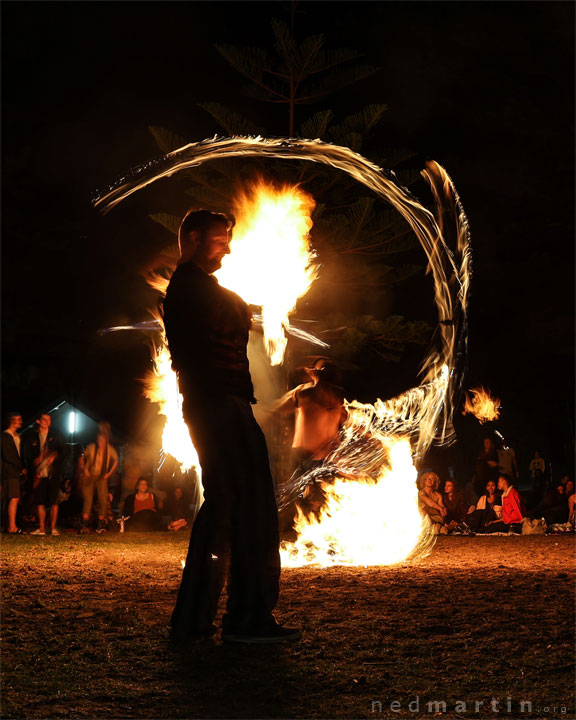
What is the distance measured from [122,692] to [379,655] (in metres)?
1.34

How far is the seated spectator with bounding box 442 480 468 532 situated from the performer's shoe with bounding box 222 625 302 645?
A: 8.66 metres

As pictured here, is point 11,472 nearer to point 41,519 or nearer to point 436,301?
point 41,519

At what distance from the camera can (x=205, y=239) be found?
573 cm

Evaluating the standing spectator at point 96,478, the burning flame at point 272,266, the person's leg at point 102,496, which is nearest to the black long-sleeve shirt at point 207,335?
the burning flame at point 272,266

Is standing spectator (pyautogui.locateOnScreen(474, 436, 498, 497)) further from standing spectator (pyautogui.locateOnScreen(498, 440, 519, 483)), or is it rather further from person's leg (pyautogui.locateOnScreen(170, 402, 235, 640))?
person's leg (pyautogui.locateOnScreen(170, 402, 235, 640))

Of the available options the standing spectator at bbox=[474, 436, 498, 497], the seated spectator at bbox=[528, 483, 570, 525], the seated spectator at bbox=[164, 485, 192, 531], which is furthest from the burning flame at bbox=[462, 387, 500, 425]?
the seated spectator at bbox=[164, 485, 192, 531]

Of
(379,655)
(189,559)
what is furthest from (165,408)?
(379,655)

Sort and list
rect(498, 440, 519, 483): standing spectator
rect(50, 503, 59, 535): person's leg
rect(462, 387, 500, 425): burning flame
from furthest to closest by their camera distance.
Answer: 1. rect(462, 387, 500, 425): burning flame
2. rect(498, 440, 519, 483): standing spectator
3. rect(50, 503, 59, 535): person's leg

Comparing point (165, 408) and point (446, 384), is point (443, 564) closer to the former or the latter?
point (446, 384)

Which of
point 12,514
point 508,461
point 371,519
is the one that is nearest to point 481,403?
point 508,461

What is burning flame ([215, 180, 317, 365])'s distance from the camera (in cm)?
997

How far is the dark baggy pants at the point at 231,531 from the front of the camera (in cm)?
536

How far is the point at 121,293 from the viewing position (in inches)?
1101

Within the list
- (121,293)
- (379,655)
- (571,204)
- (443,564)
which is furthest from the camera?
(121,293)
